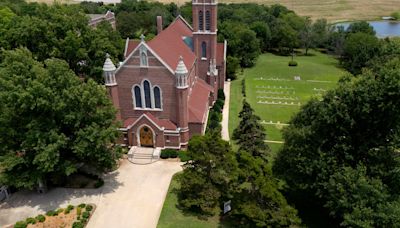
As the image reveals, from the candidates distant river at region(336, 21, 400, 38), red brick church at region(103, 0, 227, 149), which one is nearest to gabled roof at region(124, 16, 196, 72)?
red brick church at region(103, 0, 227, 149)

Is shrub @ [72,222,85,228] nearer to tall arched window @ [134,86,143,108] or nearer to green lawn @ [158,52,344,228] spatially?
green lawn @ [158,52,344,228]

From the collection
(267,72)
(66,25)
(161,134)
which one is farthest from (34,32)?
(267,72)

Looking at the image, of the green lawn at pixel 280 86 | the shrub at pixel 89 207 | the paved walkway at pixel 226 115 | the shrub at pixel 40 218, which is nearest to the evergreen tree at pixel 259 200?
the shrub at pixel 89 207

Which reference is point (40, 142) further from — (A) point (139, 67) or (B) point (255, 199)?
(B) point (255, 199)

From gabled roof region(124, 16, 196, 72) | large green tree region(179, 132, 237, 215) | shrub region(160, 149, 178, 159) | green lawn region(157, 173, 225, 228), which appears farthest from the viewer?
gabled roof region(124, 16, 196, 72)

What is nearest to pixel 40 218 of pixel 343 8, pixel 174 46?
pixel 174 46
